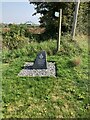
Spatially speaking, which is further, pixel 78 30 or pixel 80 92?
pixel 78 30

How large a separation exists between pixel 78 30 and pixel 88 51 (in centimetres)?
303

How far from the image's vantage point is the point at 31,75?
381 inches

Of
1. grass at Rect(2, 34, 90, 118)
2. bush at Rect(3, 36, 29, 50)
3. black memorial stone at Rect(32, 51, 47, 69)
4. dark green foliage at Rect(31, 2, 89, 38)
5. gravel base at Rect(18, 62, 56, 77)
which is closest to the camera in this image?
grass at Rect(2, 34, 90, 118)

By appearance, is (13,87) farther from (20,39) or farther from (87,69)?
(20,39)

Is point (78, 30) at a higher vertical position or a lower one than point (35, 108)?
higher

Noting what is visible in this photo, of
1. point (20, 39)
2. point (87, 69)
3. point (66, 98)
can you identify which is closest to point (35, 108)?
point (66, 98)

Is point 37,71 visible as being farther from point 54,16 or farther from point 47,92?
point 54,16

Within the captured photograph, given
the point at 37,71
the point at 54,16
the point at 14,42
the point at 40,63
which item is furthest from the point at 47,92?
the point at 54,16

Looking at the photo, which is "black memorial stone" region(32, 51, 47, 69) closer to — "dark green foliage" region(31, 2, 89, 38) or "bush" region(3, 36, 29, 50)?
"bush" region(3, 36, 29, 50)

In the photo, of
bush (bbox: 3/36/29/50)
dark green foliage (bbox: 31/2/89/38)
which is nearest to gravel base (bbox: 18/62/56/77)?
bush (bbox: 3/36/29/50)

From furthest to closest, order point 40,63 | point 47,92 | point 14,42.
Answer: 1. point 14,42
2. point 40,63
3. point 47,92

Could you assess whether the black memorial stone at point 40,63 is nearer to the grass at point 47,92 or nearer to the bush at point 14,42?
the grass at point 47,92

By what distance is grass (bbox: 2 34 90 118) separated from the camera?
23.0ft

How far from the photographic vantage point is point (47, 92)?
8.17 m
